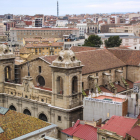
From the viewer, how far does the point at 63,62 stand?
44.3m

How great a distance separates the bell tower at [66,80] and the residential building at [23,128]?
5.60 metres

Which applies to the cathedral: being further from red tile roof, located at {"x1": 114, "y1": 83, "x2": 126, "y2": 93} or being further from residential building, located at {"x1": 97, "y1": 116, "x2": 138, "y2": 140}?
residential building, located at {"x1": 97, "y1": 116, "x2": 138, "y2": 140}

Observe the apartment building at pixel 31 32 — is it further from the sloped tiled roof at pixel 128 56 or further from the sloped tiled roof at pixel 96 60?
the sloped tiled roof at pixel 96 60

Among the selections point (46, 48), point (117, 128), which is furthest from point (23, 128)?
point (46, 48)

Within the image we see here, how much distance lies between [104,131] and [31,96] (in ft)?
60.6

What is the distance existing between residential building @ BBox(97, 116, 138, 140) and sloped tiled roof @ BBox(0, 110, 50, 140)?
8232 millimetres

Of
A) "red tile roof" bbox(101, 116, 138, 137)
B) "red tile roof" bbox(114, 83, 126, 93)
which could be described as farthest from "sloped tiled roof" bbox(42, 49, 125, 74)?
"red tile roof" bbox(101, 116, 138, 137)

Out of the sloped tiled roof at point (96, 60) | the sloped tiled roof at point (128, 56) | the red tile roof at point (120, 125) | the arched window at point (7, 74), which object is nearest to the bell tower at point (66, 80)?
the sloped tiled roof at point (96, 60)

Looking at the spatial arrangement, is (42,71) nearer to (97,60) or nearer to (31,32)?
(97,60)

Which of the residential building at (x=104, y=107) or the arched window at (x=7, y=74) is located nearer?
the residential building at (x=104, y=107)

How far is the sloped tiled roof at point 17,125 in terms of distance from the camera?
37438 millimetres

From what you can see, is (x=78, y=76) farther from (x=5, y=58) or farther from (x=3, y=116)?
(x=5, y=58)

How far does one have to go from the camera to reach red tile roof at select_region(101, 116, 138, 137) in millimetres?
34594

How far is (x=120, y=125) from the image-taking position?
35.9m
